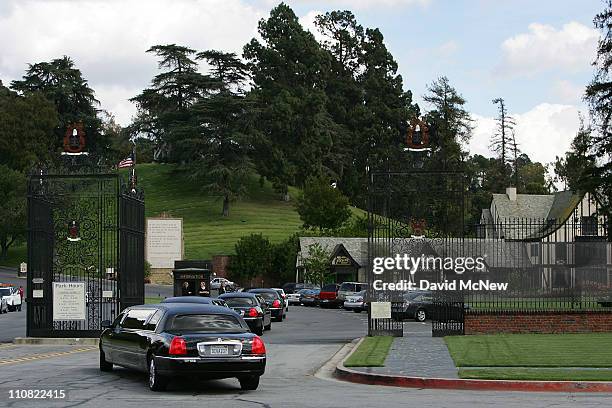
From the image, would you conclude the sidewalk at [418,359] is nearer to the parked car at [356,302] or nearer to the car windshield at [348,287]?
the parked car at [356,302]

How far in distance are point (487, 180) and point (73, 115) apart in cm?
5823

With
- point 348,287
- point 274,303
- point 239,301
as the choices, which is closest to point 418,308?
point 274,303

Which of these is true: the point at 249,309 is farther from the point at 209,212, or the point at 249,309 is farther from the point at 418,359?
the point at 209,212

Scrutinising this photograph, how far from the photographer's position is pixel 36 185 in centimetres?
3209

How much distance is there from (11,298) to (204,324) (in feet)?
155

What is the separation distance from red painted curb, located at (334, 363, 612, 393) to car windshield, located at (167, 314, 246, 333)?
9.16 feet

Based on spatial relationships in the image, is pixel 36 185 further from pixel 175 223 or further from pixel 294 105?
pixel 294 105

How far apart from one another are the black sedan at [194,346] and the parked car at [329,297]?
51.0m

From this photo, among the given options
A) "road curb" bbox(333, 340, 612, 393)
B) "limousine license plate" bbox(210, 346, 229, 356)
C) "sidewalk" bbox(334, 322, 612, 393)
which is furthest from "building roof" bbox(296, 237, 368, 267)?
"limousine license plate" bbox(210, 346, 229, 356)

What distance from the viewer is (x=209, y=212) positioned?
424 feet

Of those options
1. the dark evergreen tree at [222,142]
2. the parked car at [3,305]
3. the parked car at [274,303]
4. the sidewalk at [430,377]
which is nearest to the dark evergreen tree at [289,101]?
the dark evergreen tree at [222,142]

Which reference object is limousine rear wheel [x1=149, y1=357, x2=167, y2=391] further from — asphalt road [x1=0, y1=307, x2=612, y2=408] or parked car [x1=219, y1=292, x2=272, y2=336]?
parked car [x1=219, y1=292, x2=272, y2=336]

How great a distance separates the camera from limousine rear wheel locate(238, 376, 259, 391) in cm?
1784

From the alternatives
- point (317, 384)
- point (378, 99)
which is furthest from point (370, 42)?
point (317, 384)
